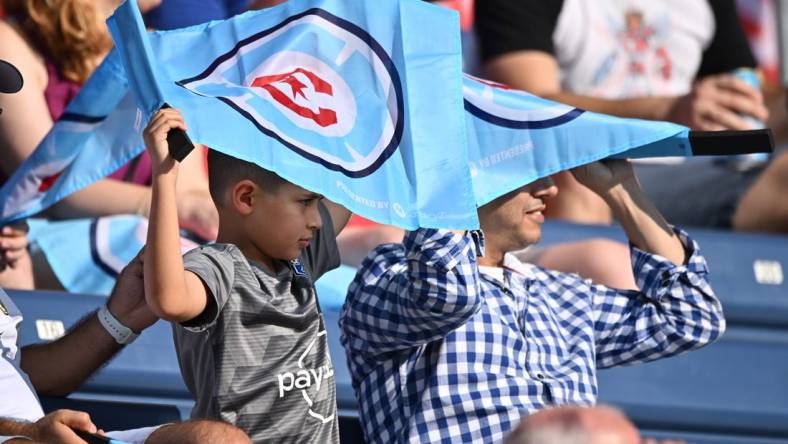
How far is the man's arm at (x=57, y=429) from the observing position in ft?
6.23

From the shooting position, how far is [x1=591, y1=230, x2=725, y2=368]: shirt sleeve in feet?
8.34

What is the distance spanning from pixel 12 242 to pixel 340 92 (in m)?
0.89

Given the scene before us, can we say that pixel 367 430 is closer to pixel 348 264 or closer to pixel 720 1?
pixel 348 264

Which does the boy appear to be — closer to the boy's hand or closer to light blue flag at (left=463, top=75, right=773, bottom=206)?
the boy's hand

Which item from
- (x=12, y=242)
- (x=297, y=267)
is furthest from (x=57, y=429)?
(x=12, y=242)

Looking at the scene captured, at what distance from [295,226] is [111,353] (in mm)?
405

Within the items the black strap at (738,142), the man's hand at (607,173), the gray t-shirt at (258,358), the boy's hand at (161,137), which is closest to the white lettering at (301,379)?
the gray t-shirt at (258,358)

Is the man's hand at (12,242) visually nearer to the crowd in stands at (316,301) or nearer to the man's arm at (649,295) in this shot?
the crowd in stands at (316,301)

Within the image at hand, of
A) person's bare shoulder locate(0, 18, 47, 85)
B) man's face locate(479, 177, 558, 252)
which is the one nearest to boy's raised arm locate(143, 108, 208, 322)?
man's face locate(479, 177, 558, 252)

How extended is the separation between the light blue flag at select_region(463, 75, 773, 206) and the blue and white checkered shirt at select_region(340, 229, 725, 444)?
0.19 meters

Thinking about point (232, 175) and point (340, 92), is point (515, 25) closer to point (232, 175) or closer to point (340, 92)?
point (340, 92)

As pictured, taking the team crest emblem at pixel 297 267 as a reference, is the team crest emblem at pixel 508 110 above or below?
above

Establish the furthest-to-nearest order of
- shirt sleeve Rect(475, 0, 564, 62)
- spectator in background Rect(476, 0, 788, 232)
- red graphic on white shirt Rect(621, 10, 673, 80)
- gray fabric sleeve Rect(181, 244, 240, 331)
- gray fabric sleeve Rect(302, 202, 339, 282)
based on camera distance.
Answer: red graphic on white shirt Rect(621, 10, 673, 80)
shirt sleeve Rect(475, 0, 564, 62)
spectator in background Rect(476, 0, 788, 232)
gray fabric sleeve Rect(302, 202, 339, 282)
gray fabric sleeve Rect(181, 244, 240, 331)

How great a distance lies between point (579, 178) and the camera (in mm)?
2607
